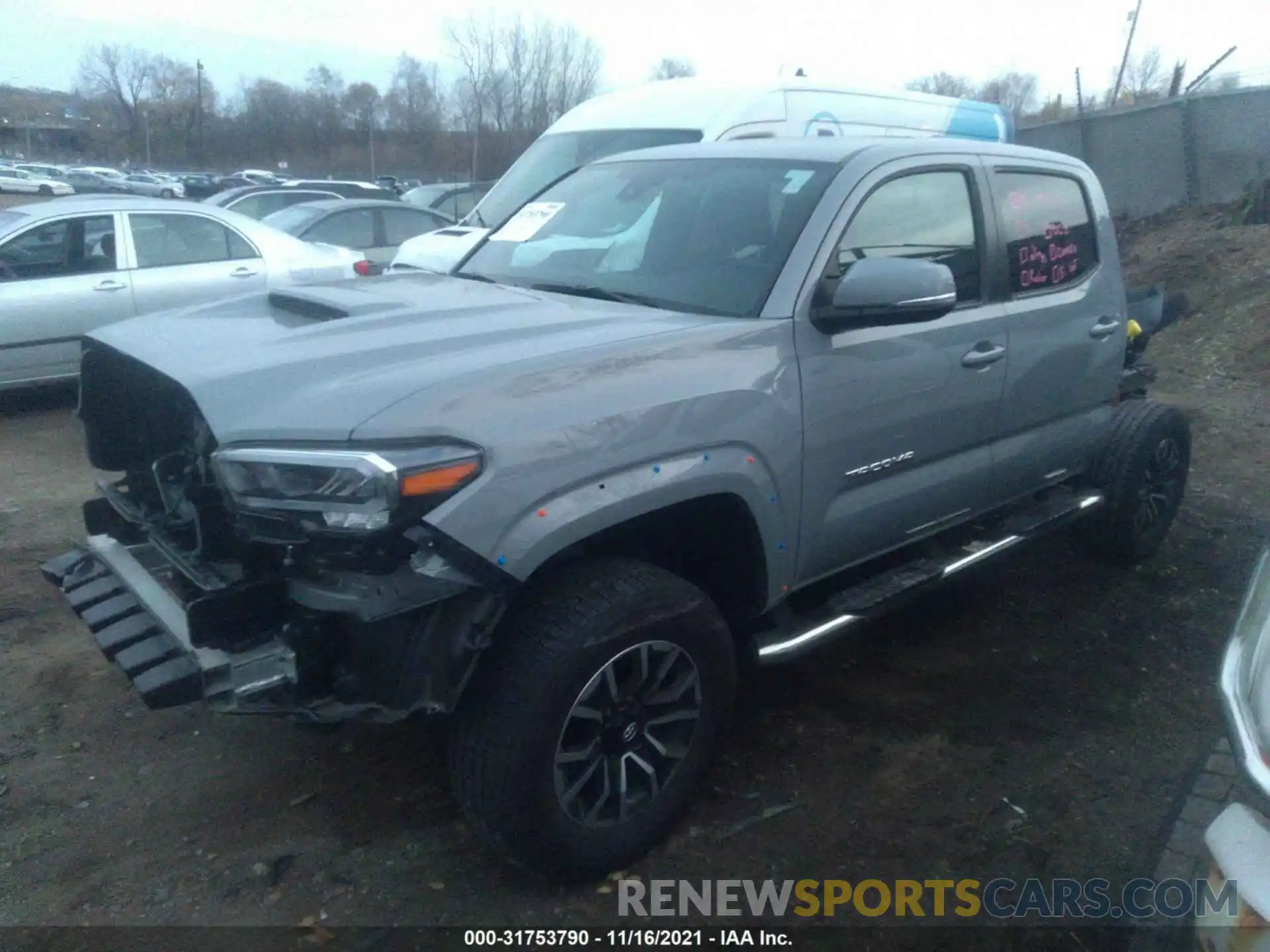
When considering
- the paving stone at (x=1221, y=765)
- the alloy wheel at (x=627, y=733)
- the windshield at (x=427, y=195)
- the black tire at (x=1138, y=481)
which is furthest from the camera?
the windshield at (x=427, y=195)

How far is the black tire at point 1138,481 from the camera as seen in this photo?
4.91 meters

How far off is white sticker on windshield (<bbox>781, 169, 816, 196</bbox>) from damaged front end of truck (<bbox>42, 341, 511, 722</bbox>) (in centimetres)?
165

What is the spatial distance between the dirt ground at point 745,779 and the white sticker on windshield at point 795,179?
184cm

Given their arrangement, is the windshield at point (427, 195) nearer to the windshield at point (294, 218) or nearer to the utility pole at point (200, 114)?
the windshield at point (294, 218)

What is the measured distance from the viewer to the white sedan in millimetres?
38531

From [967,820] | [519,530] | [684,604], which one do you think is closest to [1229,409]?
[967,820]

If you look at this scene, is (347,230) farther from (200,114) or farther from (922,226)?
(200,114)

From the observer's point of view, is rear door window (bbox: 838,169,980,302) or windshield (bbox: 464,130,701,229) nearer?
rear door window (bbox: 838,169,980,302)

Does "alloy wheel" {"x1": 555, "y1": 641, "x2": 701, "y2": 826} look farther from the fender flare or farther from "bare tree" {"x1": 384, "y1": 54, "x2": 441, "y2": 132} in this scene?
"bare tree" {"x1": 384, "y1": 54, "x2": 441, "y2": 132}

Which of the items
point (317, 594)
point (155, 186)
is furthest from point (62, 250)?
point (155, 186)

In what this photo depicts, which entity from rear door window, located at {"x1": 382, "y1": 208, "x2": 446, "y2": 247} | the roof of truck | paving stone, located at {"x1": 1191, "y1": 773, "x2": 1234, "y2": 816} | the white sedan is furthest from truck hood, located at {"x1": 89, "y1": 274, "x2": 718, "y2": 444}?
the white sedan

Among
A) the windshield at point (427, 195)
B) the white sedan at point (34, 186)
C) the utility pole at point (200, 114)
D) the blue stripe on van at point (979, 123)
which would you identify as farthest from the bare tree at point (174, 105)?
the blue stripe on van at point (979, 123)

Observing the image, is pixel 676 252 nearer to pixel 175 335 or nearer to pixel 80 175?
pixel 175 335

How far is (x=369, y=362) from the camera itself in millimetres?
2762
